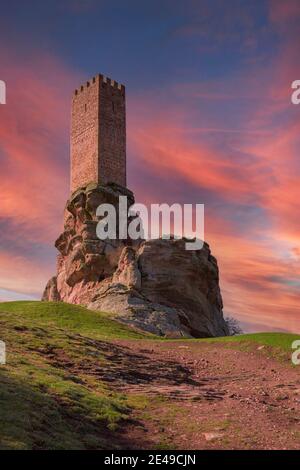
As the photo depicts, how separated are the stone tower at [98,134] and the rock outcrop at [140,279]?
2888 mm

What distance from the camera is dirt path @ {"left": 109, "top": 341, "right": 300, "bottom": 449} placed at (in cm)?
1332

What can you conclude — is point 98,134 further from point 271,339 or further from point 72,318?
point 271,339

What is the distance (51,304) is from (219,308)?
22.4m

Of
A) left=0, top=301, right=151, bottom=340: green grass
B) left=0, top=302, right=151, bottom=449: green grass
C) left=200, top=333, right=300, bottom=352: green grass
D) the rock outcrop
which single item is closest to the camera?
left=0, top=302, right=151, bottom=449: green grass

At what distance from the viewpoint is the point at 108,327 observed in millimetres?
37625

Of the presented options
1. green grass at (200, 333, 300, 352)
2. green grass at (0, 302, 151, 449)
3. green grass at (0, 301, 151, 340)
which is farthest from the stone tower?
green grass at (0, 302, 151, 449)

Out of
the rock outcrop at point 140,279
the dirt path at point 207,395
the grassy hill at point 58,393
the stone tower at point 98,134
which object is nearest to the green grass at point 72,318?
the rock outcrop at point 140,279

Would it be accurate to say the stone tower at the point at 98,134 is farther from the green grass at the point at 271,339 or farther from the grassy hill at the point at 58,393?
the grassy hill at the point at 58,393

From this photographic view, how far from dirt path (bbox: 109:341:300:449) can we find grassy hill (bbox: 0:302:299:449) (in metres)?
0.72

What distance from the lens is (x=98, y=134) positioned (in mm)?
65062

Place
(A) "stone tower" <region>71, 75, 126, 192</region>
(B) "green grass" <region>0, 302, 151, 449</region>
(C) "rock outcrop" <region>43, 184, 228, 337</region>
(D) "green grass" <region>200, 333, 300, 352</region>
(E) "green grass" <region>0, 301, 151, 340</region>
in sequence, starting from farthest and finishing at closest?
1. (A) "stone tower" <region>71, 75, 126, 192</region>
2. (C) "rock outcrop" <region>43, 184, 228, 337</region>
3. (E) "green grass" <region>0, 301, 151, 340</region>
4. (D) "green grass" <region>200, 333, 300, 352</region>
5. (B) "green grass" <region>0, 302, 151, 449</region>

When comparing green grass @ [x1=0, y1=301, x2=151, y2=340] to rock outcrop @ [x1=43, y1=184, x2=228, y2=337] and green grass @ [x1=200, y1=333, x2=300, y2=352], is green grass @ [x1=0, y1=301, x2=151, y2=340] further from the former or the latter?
green grass @ [x1=200, y1=333, x2=300, y2=352]

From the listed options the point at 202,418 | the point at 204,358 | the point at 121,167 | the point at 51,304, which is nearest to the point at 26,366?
the point at 202,418
